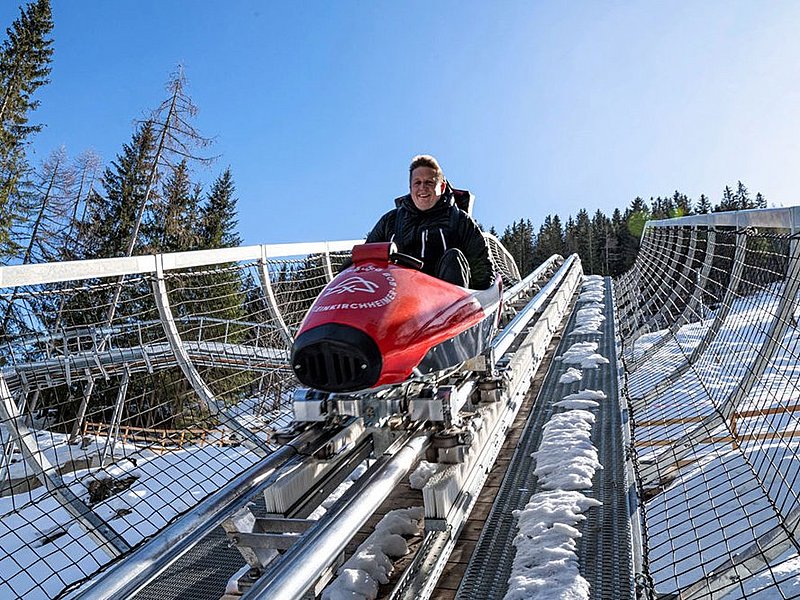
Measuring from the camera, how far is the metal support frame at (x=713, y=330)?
2959 mm

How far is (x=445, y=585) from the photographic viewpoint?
1.67m

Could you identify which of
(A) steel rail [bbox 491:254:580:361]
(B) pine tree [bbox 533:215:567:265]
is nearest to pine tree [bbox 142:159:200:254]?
(A) steel rail [bbox 491:254:580:361]

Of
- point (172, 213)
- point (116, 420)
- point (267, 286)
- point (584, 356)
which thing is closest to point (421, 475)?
point (267, 286)

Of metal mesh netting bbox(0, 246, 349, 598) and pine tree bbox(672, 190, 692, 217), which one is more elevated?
pine tree bbox(672, 190, 692, 217)

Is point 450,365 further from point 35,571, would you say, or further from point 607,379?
point 35,571

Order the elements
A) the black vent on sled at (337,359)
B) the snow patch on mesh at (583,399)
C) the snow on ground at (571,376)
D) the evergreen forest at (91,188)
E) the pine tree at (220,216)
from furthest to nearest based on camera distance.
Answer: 1. the pine tree at (220,216)
2. the evergreen forest at (91,188)
3. the snow on ground at (571,376)
4. the snow patch on mesh at (583,399)
5. the black vent on sled at (337,359)

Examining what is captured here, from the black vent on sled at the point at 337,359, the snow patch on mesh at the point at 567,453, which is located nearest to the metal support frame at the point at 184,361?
the black vent on sled at the point at 337,359

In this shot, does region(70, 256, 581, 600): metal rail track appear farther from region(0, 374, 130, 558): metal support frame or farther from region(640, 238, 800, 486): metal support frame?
region(0, 374, 130, 558): metal support frame

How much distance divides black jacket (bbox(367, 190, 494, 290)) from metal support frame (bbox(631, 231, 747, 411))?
1153 mm

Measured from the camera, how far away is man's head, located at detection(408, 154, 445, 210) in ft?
8.96

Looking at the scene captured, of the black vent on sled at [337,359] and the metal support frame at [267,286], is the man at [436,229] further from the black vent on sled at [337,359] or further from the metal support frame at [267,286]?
the metal support frame at [267,286]

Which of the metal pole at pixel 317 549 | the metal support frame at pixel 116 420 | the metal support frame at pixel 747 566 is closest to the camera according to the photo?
the metal pole at pixel 317 549

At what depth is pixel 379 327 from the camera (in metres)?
1.88

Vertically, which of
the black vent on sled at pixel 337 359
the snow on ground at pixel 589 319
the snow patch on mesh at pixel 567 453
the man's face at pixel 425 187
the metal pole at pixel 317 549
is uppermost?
the man's face at pixel 425 187
